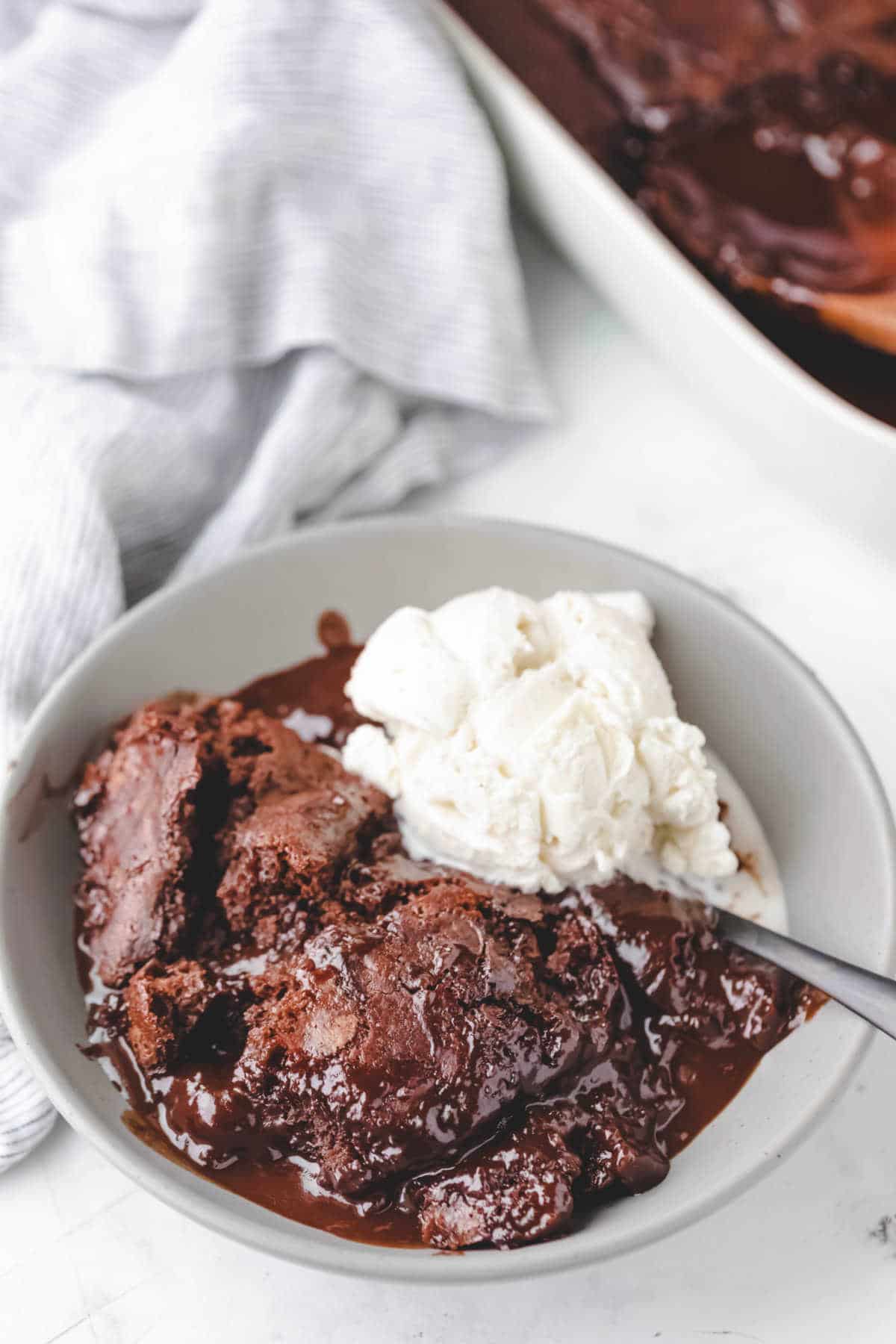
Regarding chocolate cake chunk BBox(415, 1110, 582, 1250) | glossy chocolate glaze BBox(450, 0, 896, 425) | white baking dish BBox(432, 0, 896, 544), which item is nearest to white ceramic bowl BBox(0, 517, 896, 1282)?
chocolate cake chunk BBox(415, 1110, 582, 1250)

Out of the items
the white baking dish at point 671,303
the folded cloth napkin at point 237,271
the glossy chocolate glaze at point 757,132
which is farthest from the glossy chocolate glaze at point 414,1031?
the glossy chocolate glaze at point 757,132

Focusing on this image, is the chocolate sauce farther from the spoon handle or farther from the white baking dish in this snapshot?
the white baking dish

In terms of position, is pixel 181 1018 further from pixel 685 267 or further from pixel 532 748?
pixel 685 267

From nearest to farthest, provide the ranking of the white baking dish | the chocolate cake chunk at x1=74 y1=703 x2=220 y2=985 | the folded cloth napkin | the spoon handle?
the spoon handle, the chocolate cake chunk at x1=74 y1=703 x2=220 y2=985, the white baking dish, the folded cloth napkin

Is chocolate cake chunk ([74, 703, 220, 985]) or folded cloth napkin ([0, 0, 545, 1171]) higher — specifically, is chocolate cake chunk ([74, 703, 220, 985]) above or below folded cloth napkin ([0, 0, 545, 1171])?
below

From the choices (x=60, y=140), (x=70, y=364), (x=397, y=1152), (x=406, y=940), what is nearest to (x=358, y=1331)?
(x=397, y=1152)

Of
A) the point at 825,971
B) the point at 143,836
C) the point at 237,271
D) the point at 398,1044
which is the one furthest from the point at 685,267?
the point at 398,1044
